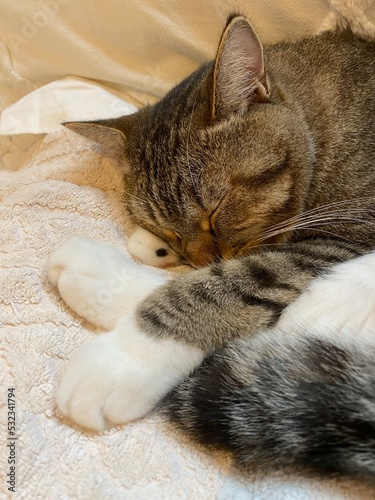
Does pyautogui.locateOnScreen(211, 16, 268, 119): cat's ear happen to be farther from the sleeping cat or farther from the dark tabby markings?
the dark tabby markings

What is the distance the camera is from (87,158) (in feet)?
4.58

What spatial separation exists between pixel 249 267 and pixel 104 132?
19.9 inches

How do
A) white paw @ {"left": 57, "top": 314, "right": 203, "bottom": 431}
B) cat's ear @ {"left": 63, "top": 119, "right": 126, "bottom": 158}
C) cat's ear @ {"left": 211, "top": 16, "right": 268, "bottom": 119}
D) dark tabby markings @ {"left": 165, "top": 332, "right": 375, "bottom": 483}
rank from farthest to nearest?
cat's ear @ {"left": 63, "top": 119, "right": 126, "bottom": 158}
cat's ear @ {"left": 211, "top": 16, "right": 268, "bottom": 119}
white paw @ {"left": 57, "top": 314, "right": 203, "bottom": 431}
dark tabby markings @ {"left": 165, "top": 332, "right": 375, "bottom": 483}

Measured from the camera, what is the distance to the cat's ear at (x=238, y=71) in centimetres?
96

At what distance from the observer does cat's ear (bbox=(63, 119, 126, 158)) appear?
121 centimetres

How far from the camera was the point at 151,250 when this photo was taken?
1.22 meters

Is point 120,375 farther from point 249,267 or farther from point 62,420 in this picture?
point 249,267

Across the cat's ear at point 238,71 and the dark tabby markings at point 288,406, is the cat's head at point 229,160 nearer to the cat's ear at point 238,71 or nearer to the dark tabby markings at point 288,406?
the cat's ear at point 238,71

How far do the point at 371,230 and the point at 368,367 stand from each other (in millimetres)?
398

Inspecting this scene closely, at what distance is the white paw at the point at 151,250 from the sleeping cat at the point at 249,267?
21 mm

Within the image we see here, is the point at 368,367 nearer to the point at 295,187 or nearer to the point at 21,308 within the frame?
the point at 295,187

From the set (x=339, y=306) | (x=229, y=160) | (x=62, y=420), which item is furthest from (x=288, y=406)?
(x=229, y=160)

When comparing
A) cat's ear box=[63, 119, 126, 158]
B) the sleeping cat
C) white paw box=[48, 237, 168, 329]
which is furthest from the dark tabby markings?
cat's ear box=[63, 119, 126, 158]

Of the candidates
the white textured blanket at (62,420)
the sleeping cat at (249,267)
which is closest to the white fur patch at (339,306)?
the sleeping cat at (249,267)
